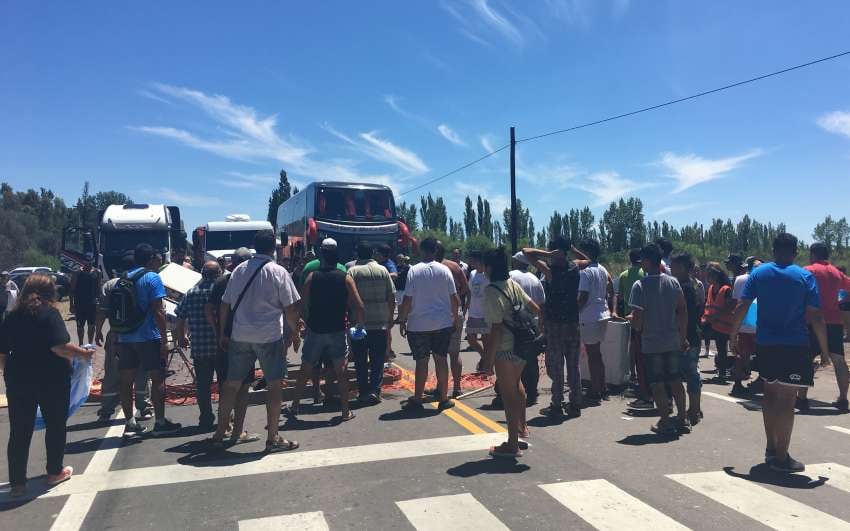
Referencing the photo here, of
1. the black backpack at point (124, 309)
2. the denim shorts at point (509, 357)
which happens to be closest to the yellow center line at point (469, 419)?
the denim shorts at point (509, 357)

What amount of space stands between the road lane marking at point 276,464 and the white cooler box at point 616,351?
2.96m

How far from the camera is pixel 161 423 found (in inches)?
265

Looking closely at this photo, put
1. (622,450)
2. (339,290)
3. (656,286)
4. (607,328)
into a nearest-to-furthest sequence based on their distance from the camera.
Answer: (622,450), (656,286), (339,290), (607,328)

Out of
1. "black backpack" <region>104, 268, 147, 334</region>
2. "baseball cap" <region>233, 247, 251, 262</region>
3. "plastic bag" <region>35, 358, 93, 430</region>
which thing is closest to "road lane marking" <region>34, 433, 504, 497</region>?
"plastic bag" <region>35, 358, 93, 430</region>

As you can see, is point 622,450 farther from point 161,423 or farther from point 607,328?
point 161,423

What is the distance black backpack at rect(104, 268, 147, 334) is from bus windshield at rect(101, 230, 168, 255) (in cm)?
1498

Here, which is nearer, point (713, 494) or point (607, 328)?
point (713, 494)

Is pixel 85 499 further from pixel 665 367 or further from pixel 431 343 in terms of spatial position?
pixel 665 367

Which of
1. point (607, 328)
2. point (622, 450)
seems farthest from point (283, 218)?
point (622, 450)

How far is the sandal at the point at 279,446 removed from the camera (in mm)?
5918

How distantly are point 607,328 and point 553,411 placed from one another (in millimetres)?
1914

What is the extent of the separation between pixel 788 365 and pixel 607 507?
232 cm

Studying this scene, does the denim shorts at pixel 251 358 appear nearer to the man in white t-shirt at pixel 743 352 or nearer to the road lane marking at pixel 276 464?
the road lane marking at pixel 276 464

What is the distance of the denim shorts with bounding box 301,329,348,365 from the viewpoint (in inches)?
274
